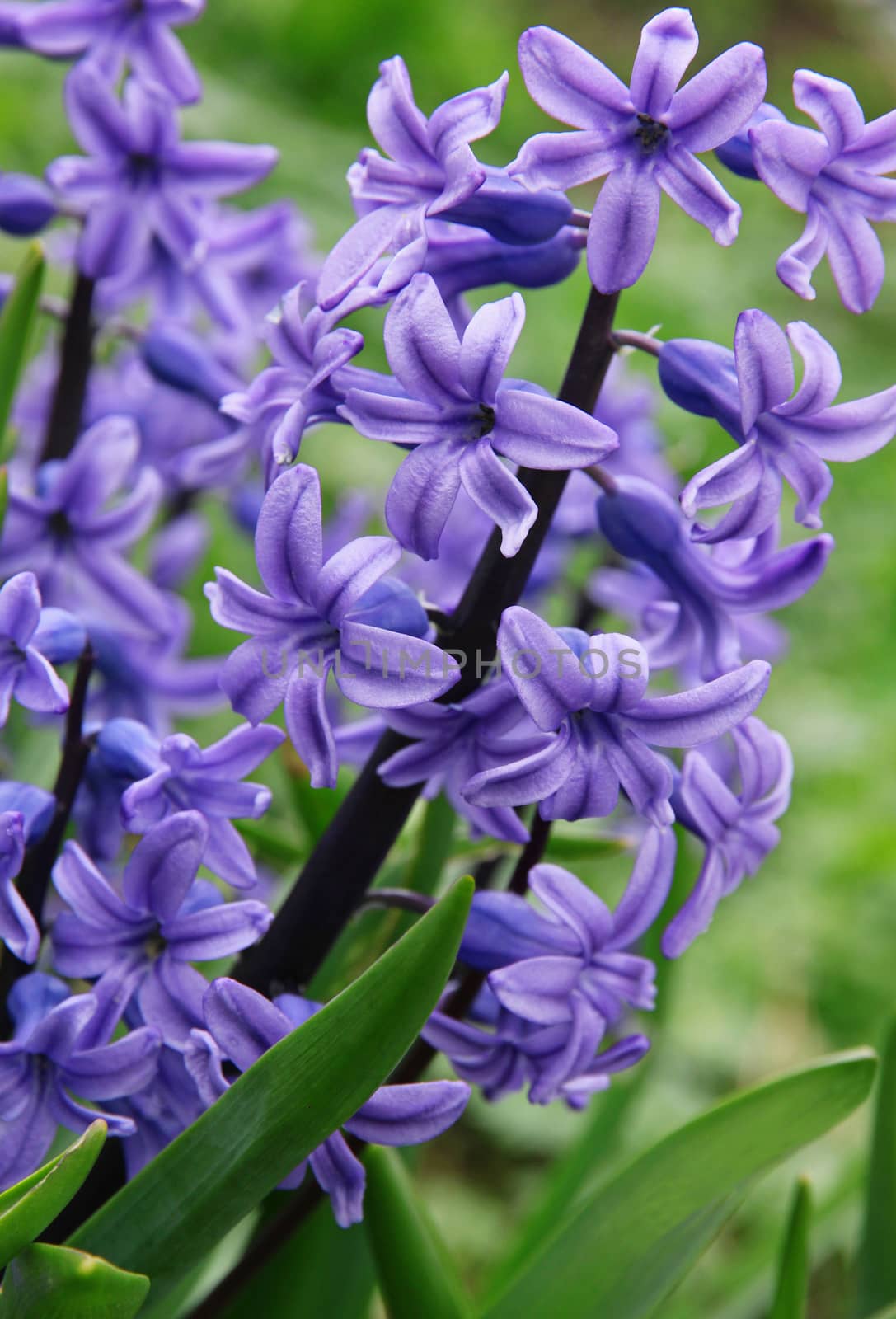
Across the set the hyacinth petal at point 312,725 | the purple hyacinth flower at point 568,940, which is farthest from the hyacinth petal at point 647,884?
the hyacinth petal at point 312,725

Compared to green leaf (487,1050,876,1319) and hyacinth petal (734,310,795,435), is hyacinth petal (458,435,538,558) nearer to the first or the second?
hyacinth petal (734,310,795,435)

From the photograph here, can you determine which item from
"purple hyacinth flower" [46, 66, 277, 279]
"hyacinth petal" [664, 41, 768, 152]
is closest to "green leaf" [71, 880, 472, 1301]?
"hyacinth petal" [664, 41, 768, 152]

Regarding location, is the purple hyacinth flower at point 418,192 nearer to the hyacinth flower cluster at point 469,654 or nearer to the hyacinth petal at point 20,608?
the hyacinth flower cluster at point 469,654

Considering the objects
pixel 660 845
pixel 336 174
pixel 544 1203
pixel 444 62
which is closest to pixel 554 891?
pixel 660 845

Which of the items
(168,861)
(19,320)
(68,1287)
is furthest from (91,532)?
(68,1287)

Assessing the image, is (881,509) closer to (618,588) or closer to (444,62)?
(444,62)
